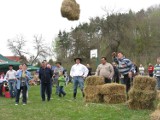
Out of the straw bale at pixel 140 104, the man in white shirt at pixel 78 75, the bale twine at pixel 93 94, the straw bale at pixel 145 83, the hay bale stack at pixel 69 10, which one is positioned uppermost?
the hay bale stack at pixel 69 10

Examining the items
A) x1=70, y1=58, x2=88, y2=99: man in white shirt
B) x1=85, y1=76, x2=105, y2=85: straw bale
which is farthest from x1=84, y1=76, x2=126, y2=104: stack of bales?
x1=70, y1=58, x2=88, y2=99: man in white shirt

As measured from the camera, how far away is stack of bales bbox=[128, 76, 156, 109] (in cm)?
1093

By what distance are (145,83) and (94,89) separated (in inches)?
110

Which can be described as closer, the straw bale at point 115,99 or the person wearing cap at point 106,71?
the straw bale at point 115,99

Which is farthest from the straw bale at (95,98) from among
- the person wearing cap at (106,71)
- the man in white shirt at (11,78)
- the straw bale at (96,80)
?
the man in white shirt at (11,78)

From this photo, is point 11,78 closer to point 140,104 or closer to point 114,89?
point 114,89

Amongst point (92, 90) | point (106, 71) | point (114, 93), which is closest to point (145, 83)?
point (114, 93)

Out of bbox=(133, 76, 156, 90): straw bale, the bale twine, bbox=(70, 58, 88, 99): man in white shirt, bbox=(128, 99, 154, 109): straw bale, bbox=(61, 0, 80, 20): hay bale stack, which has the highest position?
bbox=(61, 0, 80, 20): hay bale stack

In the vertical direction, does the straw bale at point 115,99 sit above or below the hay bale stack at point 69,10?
below

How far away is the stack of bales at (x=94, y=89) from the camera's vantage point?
13.3 metres

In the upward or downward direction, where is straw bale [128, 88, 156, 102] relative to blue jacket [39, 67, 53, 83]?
downward

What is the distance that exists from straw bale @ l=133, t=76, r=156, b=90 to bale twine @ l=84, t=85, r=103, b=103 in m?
2.43

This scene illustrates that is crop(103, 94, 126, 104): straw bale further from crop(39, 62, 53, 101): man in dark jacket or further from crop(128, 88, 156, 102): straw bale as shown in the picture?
crop(39, 62, 53, 101): man in dark jacket

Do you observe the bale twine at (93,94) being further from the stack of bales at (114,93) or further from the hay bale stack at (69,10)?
the hay bale stack at (69,10)
